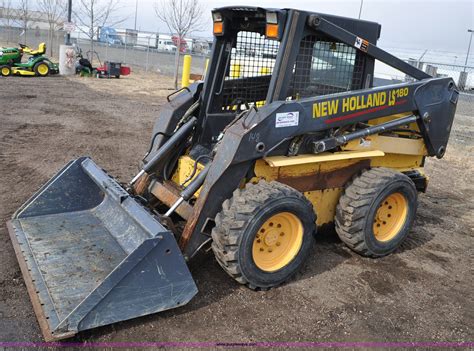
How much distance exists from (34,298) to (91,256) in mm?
698

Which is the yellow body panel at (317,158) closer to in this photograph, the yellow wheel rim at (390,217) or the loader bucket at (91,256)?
the yellow wheel rim at (390,217)

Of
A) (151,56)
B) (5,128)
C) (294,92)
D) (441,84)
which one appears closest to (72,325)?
(294,92)

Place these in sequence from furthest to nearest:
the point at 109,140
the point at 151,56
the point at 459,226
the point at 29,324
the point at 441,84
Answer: the point at 151,56 → the point at 109,140 → the point at 459,226 → the point at 441,84 → the point at 29,324

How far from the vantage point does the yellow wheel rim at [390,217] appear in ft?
15.8

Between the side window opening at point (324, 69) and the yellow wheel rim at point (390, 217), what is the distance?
46.8 inches

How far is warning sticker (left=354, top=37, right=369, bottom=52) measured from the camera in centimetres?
445

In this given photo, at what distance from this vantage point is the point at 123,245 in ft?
13.5

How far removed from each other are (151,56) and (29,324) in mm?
26524

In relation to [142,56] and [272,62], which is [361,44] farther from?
[142,56]

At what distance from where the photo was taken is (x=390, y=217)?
492 centimetres

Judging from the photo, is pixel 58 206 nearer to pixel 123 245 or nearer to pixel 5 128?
pixel 123 245

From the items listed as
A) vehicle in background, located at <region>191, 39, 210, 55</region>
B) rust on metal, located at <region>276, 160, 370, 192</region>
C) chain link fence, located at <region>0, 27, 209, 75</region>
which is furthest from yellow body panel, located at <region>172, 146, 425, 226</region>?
vehicle in background, located at <region>191, 39, 210, 55</region>

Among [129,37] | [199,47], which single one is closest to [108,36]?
[129,37]

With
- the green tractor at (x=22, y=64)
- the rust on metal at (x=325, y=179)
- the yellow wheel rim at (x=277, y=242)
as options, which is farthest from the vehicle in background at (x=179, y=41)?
the yellow wheel rim at (x=277, y=242)
